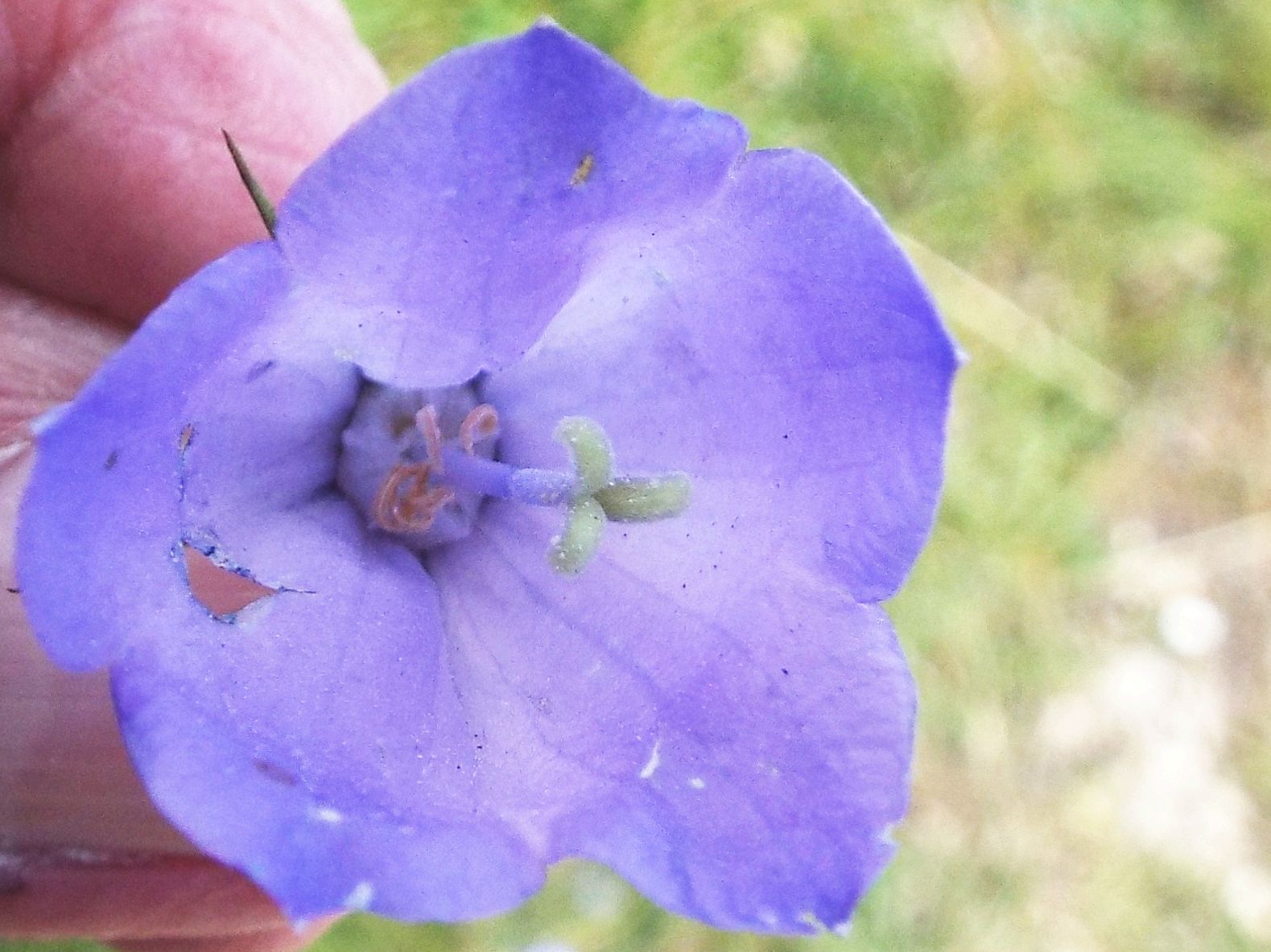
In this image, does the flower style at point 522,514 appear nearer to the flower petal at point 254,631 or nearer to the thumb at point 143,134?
the flower petal at point 254,631

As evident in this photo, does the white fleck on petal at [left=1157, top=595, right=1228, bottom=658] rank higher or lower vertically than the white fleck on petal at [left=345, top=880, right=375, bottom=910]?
lower

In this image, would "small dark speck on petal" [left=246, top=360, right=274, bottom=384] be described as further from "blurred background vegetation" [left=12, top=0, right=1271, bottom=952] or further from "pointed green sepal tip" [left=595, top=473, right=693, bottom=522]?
"blurred background vegetation" [left=12, top=0, right=1271, bottom=952]

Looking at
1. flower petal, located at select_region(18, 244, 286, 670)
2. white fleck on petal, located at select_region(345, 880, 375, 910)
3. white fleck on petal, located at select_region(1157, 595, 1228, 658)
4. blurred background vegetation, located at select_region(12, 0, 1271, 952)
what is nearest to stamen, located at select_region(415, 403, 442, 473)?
flower petal, located at select_region(18, 244, 286, 670)

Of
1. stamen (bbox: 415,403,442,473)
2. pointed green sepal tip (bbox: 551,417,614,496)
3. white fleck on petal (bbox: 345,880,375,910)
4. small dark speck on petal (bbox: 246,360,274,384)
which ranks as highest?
small dark speck on petal (bbox: 246,360,274,384)

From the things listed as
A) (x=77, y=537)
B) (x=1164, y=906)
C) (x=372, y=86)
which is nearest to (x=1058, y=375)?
(x=1164, y=906)

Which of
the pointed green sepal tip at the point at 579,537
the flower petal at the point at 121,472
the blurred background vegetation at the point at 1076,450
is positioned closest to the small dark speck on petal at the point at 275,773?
the flower petal at the point at 121,472

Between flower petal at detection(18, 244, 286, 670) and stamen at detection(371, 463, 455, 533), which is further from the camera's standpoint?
stamen at detection(371, 463, 455, 533)

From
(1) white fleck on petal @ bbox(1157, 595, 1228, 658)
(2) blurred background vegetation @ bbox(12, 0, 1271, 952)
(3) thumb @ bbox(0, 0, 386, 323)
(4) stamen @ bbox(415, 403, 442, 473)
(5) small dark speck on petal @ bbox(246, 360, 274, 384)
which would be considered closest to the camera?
(5) small dark speck on petal @ bbox(246, 360, 274, 384)
